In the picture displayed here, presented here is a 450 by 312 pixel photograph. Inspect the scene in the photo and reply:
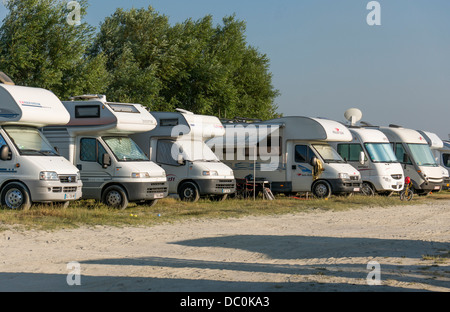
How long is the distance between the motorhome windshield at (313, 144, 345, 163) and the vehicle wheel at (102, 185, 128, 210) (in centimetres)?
845

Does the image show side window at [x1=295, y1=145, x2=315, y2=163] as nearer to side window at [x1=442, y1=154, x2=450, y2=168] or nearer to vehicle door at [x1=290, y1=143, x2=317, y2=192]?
vehicle door at [x1=290, y1=143, x2=317, y2=192]

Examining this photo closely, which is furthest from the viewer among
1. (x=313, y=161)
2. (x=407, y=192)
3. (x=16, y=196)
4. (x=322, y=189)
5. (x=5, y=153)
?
(x=407, y=192)

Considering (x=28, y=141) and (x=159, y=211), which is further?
(x=159, y=211)

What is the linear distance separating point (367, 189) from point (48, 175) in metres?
13.7

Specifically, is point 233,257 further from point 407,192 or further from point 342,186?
point 407,192

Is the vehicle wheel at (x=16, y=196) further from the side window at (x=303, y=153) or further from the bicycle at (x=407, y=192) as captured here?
the bicycle at (x=407, y=192)

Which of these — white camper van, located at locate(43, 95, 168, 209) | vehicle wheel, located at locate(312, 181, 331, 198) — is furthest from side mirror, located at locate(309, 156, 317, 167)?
white camper van, located at locate(43, 95, 168, 209)

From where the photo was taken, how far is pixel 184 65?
143 ft

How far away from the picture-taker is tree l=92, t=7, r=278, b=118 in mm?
38500

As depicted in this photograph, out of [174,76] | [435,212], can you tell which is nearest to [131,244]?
[435,212]

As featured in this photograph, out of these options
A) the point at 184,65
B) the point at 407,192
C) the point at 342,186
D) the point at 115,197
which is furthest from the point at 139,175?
the point at 184,65

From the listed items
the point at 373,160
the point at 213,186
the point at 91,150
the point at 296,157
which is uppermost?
the point at 91,150

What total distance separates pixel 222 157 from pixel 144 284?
17.0 m
